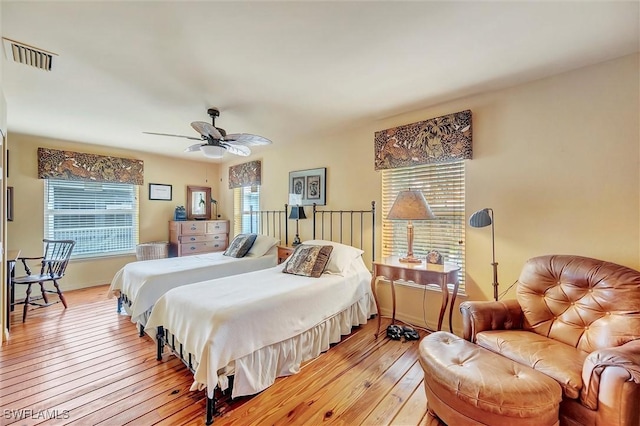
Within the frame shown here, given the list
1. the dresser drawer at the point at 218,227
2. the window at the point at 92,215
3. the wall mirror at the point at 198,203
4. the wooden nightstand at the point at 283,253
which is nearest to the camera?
the wooden nightstand at the point at 283,253

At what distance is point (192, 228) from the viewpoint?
201 inches

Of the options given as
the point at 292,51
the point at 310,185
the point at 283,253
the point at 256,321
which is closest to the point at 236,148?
the point at 310,185

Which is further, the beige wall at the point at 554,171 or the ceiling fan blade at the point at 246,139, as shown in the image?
the ceiling fan blade at the point at 246,139

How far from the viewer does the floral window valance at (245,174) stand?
16.1 ft

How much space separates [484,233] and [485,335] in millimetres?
1075

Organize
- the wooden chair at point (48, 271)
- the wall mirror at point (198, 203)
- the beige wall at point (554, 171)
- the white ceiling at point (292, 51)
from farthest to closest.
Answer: the wall mirror at point (198, 203) < the wooden chair at point (48, 271) < the beige wall at point (554, 171) < the white ceiling at point (292, 51)

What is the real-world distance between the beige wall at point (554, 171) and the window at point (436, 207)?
11 cm

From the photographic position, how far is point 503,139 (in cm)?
248

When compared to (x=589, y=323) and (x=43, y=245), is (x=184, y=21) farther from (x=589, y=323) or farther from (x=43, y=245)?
(x=43, y=245)

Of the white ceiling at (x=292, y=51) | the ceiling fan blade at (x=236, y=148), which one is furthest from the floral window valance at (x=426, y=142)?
the ceiling fan blade at (x=236, y=148)

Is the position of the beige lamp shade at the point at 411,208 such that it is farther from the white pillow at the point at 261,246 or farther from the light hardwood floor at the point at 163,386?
the white pillow at the point at 261,246

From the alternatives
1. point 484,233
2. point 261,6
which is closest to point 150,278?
point 261,6

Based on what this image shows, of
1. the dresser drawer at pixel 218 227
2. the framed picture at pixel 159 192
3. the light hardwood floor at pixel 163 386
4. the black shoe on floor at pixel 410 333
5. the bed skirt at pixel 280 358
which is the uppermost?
the framed picture at pixel 159 192

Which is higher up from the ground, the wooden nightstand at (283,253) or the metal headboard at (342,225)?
the metal headboard at (342,225)
